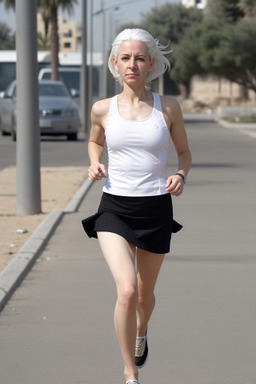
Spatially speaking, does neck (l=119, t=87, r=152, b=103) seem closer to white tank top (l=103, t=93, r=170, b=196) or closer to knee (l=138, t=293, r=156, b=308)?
white tank top (l=103, t=93, r=170, b=196)

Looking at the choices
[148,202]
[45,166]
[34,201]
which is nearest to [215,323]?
[148,202]

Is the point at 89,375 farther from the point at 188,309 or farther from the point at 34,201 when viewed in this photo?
the point at 34,201

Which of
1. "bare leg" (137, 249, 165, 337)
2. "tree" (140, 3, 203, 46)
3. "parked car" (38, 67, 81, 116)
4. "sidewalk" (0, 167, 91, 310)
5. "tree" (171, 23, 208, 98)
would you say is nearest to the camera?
"bare leg" (137, 249, 165, 337)

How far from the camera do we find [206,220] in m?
13.0

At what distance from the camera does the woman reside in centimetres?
532

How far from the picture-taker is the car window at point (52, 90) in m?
35.4

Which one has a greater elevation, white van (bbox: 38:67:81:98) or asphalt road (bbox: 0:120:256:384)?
asphalt road (bbox: 0:120:256:384)

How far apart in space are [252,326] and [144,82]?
2219 millimetres

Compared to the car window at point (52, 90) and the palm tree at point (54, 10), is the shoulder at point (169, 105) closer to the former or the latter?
the car window at point (52, 90)

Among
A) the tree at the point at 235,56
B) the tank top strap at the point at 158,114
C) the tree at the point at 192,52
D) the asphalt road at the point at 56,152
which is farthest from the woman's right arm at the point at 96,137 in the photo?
the tree at the point at 192,52

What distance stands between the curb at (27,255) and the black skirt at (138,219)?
2.40 meters

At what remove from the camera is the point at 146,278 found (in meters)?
5.61

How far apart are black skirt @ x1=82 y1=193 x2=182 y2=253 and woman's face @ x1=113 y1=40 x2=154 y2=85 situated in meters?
0.59

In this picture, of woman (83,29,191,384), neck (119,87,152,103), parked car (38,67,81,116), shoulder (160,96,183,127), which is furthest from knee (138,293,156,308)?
parked car (38,67,81,116)
